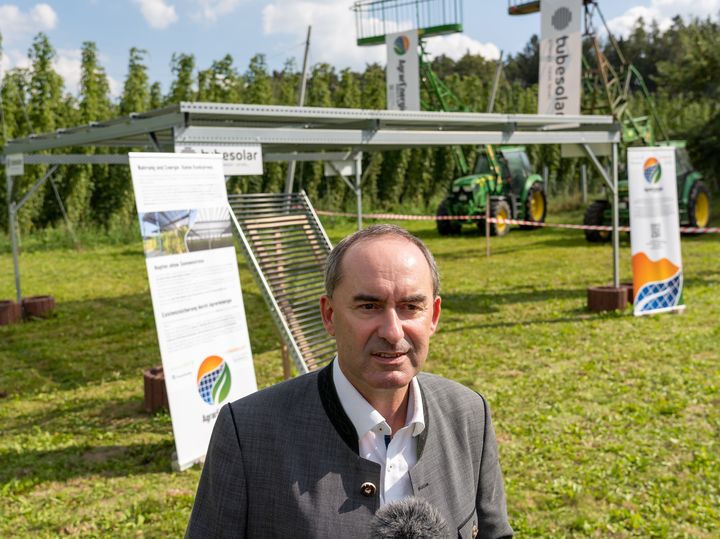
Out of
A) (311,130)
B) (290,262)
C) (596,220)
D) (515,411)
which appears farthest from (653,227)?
(596,220)

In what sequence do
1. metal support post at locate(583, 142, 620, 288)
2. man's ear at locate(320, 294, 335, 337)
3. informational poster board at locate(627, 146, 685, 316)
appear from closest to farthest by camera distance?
man's ear at locate(320, 294, 335, 337) → informational poster board at locate(627, 146, 685, 316) → metal support post at locate(583, 142, 620, 288)

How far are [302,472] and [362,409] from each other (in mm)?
186

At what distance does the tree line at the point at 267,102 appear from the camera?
21.9 meters

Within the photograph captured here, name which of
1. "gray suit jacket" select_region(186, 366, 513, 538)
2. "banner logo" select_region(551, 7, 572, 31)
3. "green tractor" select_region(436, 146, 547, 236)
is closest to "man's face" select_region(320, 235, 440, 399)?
"gray suit jacket" select_region(186, 366, 513, 538)

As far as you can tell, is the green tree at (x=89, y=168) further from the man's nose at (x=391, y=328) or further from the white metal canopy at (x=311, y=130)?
the man's nose at (x=391, y=328)

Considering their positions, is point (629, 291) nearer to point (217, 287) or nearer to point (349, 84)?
point (217, 287)

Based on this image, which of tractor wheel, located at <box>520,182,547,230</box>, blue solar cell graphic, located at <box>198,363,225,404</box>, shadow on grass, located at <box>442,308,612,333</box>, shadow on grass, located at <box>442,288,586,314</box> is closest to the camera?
blue solar cell graphic, located at <box>198,363,225,404</box>

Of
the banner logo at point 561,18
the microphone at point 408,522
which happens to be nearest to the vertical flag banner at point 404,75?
the banner logo at point 561,18

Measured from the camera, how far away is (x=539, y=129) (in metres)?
9.80

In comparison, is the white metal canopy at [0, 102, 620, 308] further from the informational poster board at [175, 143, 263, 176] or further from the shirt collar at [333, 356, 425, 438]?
the shirt collar at [333, 356, 425, 438]

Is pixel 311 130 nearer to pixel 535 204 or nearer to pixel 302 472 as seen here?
pixel 302 472

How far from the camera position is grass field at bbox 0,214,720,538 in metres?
4.68

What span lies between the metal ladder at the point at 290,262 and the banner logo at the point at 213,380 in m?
0.69

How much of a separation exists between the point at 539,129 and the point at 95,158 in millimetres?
6078
